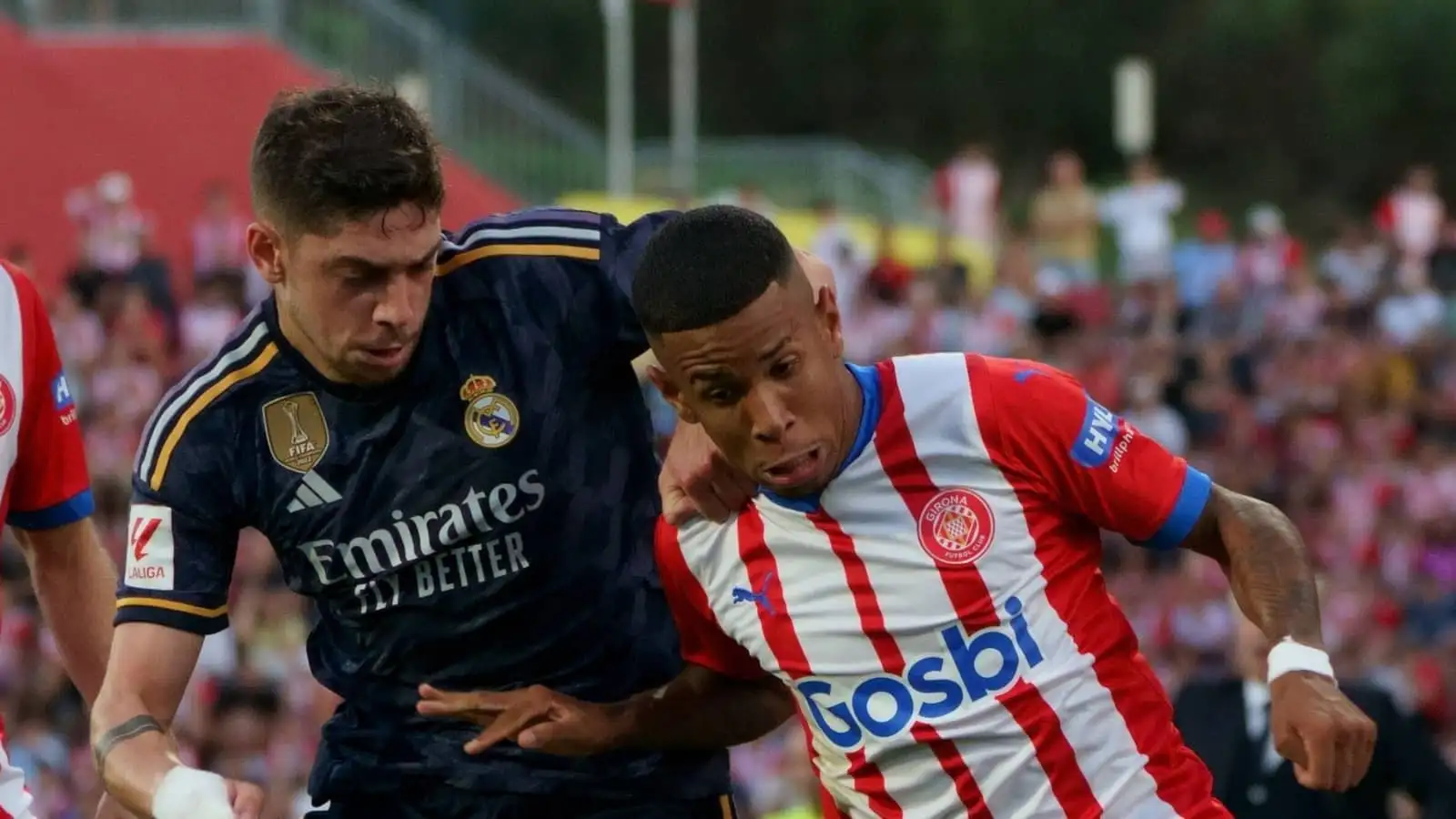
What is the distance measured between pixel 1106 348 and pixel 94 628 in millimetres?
11119

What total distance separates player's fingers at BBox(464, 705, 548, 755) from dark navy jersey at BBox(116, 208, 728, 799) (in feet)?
0.24

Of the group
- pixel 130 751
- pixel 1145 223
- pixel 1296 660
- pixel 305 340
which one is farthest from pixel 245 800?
pixel 1145 223

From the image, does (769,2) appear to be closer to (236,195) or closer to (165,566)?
(236,195)

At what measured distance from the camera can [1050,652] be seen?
12.4ft

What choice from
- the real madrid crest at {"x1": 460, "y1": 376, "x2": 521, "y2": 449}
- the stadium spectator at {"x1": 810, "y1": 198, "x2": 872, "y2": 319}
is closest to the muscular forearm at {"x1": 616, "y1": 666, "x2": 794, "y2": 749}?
the real madrid crest at {"x1": 460, "y1": 376, "x2": 521, "y2": 449}

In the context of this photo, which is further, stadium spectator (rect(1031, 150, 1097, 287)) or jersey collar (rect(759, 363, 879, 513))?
stadium spectator (rect(1031, 150, 1097, 287))

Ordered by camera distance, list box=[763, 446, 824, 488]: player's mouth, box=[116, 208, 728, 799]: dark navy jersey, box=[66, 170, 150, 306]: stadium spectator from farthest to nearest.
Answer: box=[66, 170, 150, 306]: stadium spectator
box=[116, 208, 728, 799]: dark navy jersey
box=[763, 446, 824, 488]: player's mouth

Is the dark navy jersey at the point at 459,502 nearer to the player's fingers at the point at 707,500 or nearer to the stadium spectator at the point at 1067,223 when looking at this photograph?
the player's fingers at the point at 707,500

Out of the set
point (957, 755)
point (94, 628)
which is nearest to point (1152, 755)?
point (957, 755)

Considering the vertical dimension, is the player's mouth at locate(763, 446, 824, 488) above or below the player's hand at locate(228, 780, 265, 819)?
above

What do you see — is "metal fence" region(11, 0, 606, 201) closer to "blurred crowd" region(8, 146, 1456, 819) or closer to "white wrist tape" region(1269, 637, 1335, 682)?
"blurred crowd" region(8, 146, 1456, 819)

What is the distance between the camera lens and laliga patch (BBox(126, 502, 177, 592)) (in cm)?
409

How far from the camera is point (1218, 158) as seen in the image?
45.4m

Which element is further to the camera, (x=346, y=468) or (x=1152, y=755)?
(x=346, y=468)
